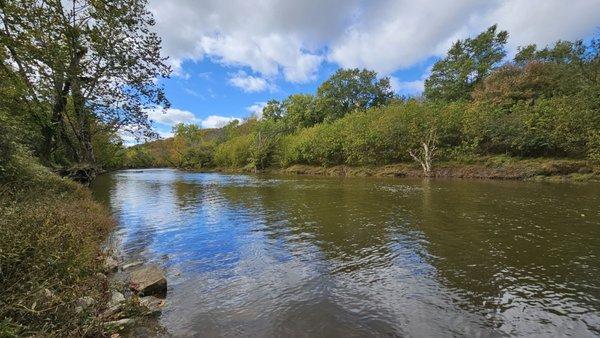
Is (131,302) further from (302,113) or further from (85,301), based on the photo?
(302,113)

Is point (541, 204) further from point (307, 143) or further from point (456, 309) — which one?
point (307, 143)

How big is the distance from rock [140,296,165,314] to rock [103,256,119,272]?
263 centimetres

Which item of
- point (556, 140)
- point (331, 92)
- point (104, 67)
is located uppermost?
point (331, 92)

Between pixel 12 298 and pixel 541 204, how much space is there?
81.4 feet

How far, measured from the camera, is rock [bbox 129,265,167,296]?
8.84 metres

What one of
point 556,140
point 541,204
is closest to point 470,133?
point 556,140

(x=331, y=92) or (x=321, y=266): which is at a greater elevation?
(x=331, y=92)

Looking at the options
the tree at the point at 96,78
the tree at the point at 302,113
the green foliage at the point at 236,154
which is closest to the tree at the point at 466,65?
the tree at the point at 302,113

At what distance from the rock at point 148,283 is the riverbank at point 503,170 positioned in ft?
136

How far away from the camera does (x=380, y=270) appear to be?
10.4 m

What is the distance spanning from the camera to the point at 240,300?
28.0 feet

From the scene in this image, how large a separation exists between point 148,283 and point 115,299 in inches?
54.8

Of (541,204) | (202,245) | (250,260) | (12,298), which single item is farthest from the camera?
(541,204)

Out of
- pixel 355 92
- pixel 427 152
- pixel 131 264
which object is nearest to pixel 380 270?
pixel 131 264
